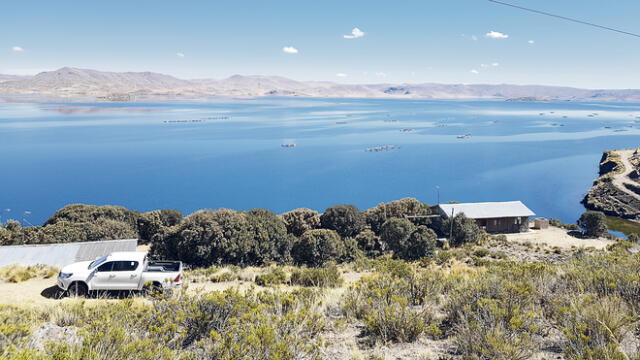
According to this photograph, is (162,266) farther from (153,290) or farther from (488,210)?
(488,210)

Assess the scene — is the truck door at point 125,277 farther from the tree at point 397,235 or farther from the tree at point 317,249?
the tree at point 397,235

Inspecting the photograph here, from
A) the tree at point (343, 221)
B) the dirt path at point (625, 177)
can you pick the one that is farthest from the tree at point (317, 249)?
the dirt path at point (625, 177)

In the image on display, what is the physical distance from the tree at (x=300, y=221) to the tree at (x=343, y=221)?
0.67m

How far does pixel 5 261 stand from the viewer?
15039 mm

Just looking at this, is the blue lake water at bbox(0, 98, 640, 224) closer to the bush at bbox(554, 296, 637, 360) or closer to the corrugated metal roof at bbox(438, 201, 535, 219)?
the corrugated metal roof at bbox(438, 201, 535, 219)

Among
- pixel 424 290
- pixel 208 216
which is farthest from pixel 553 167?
pixel 424 290

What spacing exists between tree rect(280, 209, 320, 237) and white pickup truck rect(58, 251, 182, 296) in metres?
15.3

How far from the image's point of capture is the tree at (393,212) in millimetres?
27906

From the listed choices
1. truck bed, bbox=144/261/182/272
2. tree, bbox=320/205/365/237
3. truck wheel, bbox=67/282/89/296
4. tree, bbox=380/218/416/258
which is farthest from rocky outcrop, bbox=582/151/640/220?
truck wheel, bbox=67/282/89/296

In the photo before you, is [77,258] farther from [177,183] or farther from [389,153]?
[389,153]

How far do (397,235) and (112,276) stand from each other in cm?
1602

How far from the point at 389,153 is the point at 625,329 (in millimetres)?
74173

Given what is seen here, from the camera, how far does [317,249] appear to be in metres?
19.5

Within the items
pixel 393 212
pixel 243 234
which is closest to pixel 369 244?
pixel 393 212
